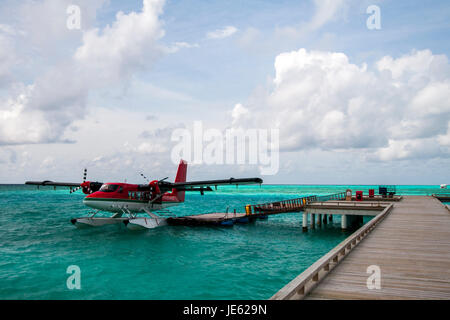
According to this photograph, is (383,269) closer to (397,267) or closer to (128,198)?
(397,267)

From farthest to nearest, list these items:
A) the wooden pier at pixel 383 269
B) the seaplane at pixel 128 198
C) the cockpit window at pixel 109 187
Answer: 1. the cockpit window at pixel 109 187
2. the seaplane at pixel 128 198
3. the wooden pier at pixel 383 269

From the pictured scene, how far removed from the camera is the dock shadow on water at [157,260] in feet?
39.5

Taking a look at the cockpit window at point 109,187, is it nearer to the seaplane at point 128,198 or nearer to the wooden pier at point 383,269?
the seaplane at point 128,198

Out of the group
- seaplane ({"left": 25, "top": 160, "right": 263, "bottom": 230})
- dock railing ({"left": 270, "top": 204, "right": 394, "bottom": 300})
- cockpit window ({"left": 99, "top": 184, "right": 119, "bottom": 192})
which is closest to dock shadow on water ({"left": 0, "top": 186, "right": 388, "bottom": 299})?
seaplane ({"left": 25, "top": 160, "right": 263, "bottom": 230})

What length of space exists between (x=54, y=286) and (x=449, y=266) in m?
13.9

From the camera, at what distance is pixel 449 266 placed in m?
9.09

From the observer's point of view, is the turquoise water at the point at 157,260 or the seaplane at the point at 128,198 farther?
the seaplane at the point at 128,198

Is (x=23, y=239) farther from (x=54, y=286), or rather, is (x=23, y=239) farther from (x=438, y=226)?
(x=438, y=226)

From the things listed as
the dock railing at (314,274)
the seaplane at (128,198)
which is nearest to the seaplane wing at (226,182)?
the seaplane at (128,198)

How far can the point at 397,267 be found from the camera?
8914 millimetres
